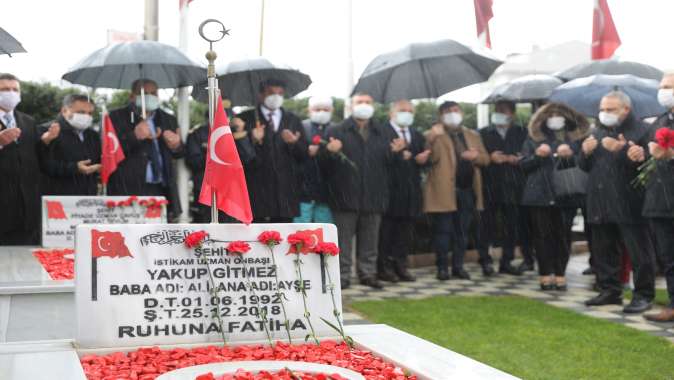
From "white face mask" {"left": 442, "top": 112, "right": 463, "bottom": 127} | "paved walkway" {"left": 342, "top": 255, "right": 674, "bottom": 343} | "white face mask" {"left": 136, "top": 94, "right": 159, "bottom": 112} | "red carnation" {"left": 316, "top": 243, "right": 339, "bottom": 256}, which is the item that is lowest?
"paved walkway" {"left": 342, "top": 255, "right": 674, "bottom": 343}

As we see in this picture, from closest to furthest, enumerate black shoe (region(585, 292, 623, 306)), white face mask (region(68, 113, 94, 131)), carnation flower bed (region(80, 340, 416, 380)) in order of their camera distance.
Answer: carnation flower bed (region(80, 340, 416, 380)) < black shoe (region(585, 292, 623, 306)) < white face mask (region(68, 113, 94, 131))

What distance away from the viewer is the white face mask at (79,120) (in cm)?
930

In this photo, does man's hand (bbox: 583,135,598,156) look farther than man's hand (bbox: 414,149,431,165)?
No

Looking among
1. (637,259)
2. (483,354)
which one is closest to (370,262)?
(637,259)

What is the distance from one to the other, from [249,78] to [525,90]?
3.73 m

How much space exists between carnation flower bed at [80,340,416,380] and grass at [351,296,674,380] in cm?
206

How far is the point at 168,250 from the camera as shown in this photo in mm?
4508

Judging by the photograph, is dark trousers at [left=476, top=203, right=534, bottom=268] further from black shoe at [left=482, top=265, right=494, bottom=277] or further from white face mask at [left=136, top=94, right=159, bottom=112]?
white face mask at [left=136, top=94, right=159, bottom=112]

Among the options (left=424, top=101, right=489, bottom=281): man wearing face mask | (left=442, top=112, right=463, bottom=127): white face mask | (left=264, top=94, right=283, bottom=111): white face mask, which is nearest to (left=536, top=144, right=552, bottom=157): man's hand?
(left=424, top=101, right=489, bottom=281): man wearing face mask

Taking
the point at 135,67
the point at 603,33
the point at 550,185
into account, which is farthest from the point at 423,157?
the point at 603,33

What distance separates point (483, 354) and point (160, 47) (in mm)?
Result: 4697

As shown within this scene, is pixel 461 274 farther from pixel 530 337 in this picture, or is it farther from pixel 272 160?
pixel 530 337

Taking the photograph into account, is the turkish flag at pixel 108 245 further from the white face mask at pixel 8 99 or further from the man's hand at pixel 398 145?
the man's hand at pixel 398 145

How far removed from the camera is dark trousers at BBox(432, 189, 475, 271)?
11188 millimetres
